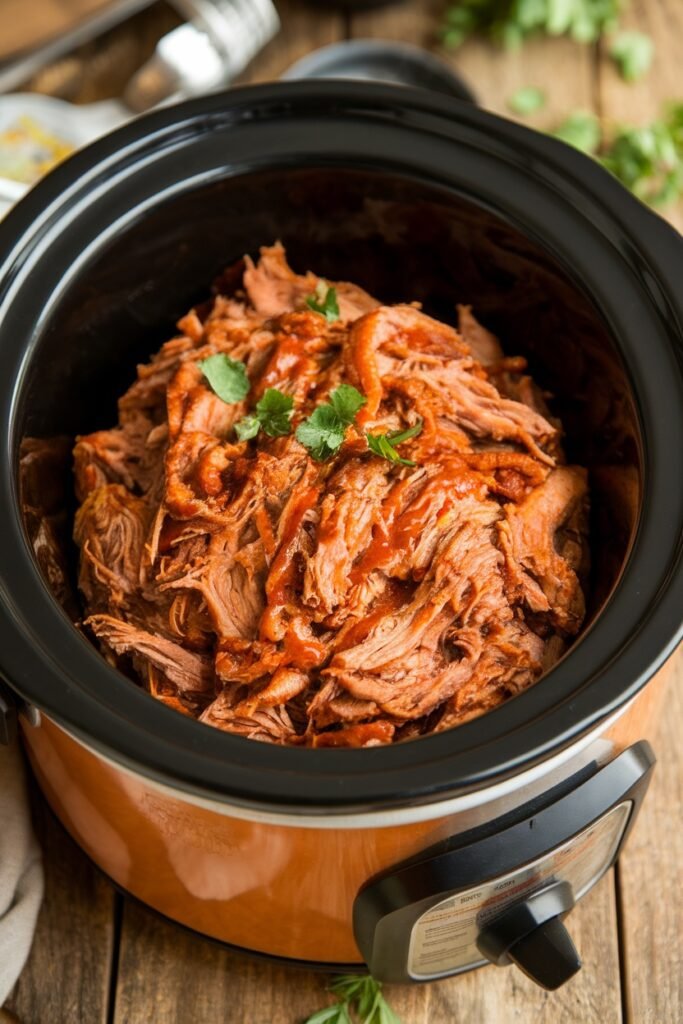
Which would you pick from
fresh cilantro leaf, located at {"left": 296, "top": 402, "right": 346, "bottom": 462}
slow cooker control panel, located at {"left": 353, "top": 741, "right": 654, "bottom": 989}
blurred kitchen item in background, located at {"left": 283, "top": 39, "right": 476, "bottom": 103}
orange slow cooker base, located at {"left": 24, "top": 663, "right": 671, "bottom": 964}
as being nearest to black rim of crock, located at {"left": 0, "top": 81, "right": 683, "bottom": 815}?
orange slow cooker base, located at {"left": 24, "top": 663, "right": 671, "bottom": 964}

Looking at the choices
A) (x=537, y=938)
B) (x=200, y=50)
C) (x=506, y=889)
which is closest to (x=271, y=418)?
(x=506, y=889)

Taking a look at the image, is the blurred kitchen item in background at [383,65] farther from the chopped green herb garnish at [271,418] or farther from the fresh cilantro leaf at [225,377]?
the chopped green herb garnish at [271,418]

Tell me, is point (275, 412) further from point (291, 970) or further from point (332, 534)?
point (291, 970)

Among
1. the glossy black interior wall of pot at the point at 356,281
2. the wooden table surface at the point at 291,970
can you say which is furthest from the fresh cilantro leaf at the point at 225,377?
the wooden table surface at the point at 291,970

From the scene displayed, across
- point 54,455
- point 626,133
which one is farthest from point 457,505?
point 626,133

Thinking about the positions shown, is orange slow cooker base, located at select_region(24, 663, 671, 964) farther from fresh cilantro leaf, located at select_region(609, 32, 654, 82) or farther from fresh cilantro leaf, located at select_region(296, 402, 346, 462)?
fresh cilantro leaf, located at select_region(609, 32, 654, 82)

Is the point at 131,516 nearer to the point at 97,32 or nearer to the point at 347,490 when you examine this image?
the point at 347,490

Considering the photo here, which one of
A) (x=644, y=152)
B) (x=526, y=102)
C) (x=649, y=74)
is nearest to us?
(x=644, y=152)

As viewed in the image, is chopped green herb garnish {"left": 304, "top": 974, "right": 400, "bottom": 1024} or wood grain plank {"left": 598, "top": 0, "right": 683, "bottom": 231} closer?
chopped green herb garnish {"left": 304, "top": 974, "right": 400, "bottom": 1024}
